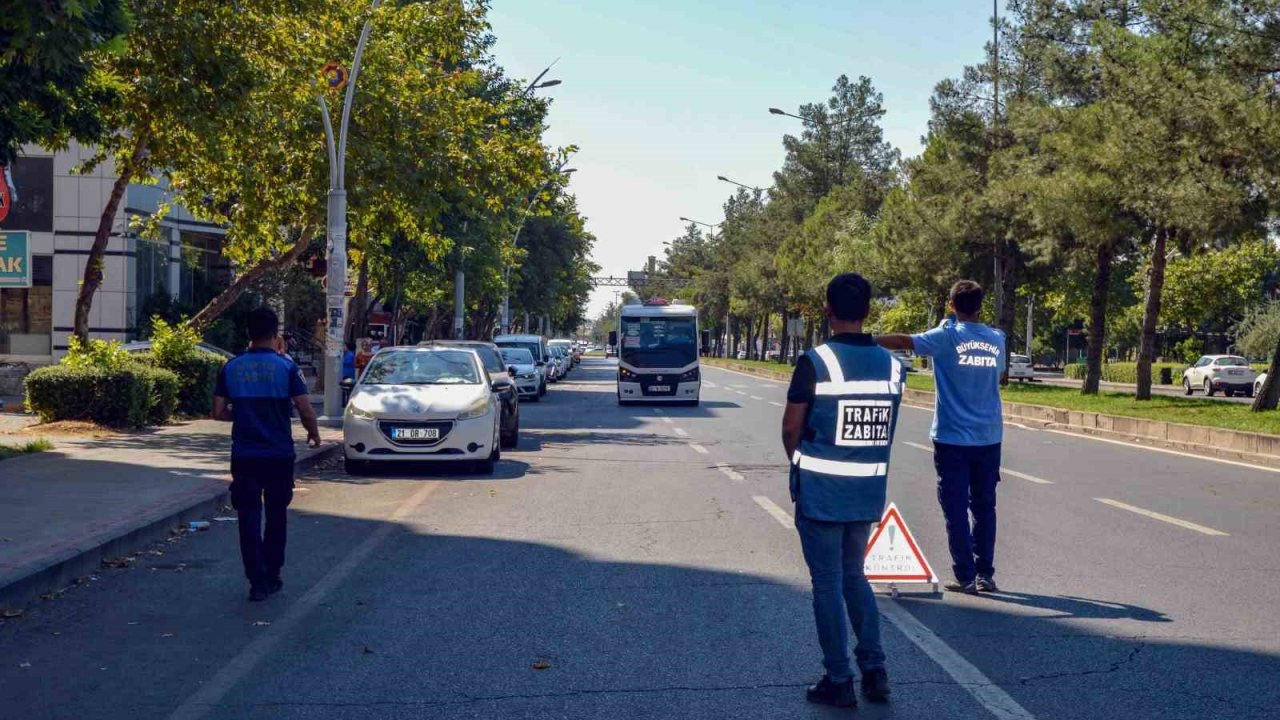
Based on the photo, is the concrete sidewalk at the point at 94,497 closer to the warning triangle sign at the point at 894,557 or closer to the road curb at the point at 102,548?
the road curb at the point at 102,548

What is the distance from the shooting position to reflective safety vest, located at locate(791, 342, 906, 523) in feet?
18.0

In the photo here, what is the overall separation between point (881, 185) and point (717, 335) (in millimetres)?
73162

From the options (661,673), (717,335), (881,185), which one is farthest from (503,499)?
(717,335)

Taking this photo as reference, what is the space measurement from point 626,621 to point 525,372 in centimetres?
2802

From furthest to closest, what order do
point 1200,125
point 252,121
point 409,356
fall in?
point 1200,125 → point 252,121 → point 409,356

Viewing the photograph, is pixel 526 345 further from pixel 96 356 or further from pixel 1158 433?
pixel 1158 433

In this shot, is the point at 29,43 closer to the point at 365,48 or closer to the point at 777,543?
the point at 777,543

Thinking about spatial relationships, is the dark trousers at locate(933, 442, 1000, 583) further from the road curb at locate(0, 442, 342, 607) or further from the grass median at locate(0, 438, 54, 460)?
the grass median at locate(0, 438, 54, 460)

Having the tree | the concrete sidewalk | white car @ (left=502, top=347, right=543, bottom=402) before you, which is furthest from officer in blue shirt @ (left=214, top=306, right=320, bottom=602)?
white car @ (left=502, top=347, right=543, bottom=402)

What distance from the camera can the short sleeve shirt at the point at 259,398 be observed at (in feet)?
26.1

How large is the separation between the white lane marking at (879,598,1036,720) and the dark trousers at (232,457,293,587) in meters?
3.69

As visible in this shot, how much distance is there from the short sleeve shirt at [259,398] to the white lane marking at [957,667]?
380 centimetres

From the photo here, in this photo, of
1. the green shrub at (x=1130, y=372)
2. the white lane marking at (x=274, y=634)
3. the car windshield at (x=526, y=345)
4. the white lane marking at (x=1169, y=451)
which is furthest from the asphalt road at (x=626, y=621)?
the green shrub at (x=1130, y=372)

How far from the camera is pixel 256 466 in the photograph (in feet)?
25.9
